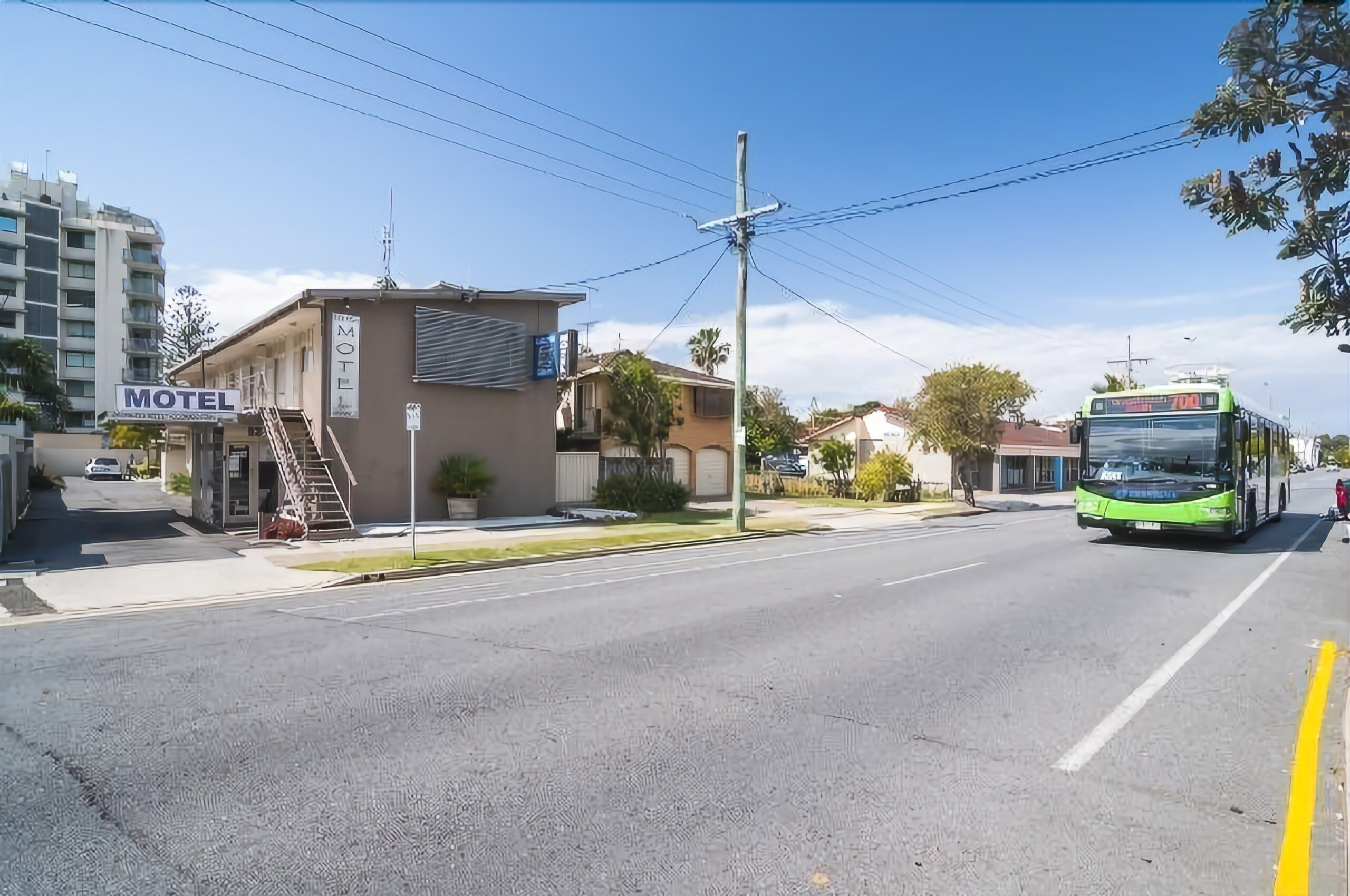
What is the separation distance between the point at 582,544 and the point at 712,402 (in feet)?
64.3

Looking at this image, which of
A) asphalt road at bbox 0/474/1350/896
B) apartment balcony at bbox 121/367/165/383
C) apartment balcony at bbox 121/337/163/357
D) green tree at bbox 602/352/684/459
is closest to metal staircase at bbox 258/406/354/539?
asphalt road at bbox 0/474/1350/896

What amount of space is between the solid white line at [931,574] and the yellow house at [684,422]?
58.1ft

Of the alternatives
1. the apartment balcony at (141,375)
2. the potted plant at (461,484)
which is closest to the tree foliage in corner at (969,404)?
the potted plant at (461,484)

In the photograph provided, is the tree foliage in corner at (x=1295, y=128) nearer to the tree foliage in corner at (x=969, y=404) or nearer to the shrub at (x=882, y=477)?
the tree foliage in corner at (x=969, y=404)

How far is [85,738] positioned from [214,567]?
10.0 metres

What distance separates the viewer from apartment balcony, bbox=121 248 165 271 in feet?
222

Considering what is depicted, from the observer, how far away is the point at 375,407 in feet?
73.1

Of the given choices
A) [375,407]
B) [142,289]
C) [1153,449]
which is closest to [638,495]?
[375,407]

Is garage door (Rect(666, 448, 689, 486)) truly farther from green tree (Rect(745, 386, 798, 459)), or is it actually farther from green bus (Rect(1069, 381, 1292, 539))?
green bus (Rect(1069, 381, 1292, 539))

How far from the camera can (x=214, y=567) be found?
1443 cm

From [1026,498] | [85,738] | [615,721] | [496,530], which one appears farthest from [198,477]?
[1026,498]

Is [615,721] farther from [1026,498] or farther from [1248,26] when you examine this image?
[1026,498]

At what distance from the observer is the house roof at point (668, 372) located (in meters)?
31.8

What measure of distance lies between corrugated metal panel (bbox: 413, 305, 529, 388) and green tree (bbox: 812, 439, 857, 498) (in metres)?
19.4
